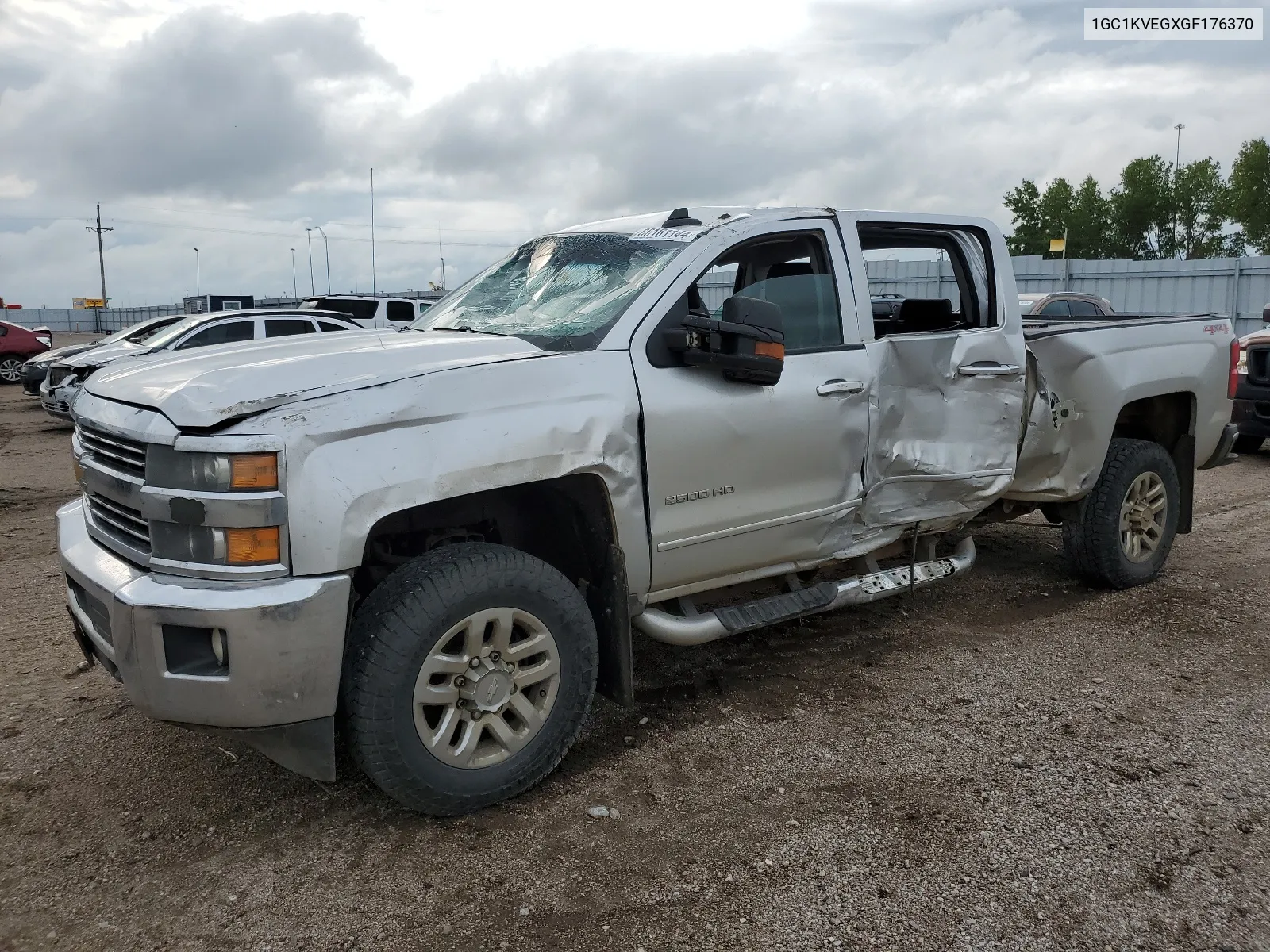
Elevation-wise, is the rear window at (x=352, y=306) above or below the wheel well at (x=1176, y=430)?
above

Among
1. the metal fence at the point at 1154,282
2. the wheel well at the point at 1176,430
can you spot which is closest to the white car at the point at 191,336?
the metal fence at the point at 1154,282

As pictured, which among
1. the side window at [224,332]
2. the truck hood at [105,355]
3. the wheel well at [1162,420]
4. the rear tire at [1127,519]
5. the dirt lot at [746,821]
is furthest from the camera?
the side window at [224,332]

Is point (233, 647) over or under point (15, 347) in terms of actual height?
under

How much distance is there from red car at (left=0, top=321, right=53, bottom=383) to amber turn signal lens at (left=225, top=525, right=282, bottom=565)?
876 inches

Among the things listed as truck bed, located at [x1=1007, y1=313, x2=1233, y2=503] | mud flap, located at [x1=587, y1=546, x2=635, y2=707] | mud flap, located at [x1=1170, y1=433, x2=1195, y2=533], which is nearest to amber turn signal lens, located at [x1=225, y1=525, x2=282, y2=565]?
mud flap, located at [x1=587, y1=546, x2=635, y2=707]

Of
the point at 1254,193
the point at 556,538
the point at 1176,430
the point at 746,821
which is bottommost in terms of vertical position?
the point at 746,821

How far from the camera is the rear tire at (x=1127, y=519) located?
220 inches

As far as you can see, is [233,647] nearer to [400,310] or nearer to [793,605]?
[793,605]

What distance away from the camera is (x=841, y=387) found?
4164 mm

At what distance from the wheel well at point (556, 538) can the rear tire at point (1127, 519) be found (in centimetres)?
327

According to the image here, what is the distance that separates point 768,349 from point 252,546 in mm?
1890

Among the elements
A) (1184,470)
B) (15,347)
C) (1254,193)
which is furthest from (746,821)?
(1254,193)

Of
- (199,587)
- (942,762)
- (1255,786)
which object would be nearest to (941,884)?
(942,762)

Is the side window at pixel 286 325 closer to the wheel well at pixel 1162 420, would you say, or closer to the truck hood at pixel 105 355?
the truck hood at pixel 105 355
